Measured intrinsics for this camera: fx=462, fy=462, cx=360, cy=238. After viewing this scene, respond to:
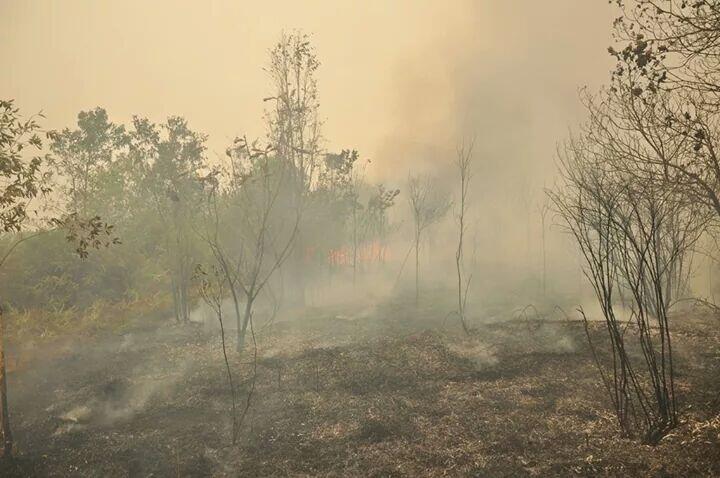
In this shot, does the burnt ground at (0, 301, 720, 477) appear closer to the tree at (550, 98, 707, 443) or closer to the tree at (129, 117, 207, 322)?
the tree at (550, 98, 707, 443)

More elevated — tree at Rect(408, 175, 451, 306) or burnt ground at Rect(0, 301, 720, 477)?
tree at Rect(408, 175, 451, 306)

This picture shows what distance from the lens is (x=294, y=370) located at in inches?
480

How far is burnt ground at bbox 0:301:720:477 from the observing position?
7234 millimetres

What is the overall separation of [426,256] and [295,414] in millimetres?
48194

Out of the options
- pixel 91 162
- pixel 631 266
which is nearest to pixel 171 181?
pixel 91 162

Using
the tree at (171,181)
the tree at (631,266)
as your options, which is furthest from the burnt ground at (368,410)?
the tree at (171,181)

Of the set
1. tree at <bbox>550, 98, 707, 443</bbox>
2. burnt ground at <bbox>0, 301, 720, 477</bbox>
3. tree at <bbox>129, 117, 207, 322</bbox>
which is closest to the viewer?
tree at <bbox>550, 98, 707, 443</bbox>

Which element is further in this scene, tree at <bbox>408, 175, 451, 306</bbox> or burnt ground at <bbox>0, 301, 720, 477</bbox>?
tree at <bbox>408, 175, 451, 306</bbox>

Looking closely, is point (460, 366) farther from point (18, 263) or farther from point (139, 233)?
point (139, 233)

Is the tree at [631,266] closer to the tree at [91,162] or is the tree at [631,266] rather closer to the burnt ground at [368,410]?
the burnt ground at [368,410]

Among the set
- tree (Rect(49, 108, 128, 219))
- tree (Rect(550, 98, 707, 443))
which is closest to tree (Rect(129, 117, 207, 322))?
tree (Rect(49, 108, 128, 219))

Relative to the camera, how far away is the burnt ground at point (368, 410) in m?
7.23

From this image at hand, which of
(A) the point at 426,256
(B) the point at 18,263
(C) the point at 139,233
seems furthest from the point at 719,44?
(A) the point at 426,256

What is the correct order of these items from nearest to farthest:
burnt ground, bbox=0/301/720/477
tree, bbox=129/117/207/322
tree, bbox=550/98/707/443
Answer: tree, bbox=550/98/707/443 < burnt ground, bbox=0/301/720/477 < tree, bbox=129/117/207/322
